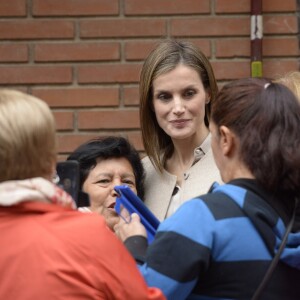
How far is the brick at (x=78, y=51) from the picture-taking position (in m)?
4.45

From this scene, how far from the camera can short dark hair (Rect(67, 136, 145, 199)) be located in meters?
3.31

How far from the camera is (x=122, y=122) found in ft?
14.6

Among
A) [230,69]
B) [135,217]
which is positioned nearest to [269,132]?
[135,217]

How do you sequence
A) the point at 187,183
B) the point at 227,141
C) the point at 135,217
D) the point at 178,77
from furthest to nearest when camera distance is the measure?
the point at 178,77 < the point at 187,183 < the point at 135,217 < the point at 227,141

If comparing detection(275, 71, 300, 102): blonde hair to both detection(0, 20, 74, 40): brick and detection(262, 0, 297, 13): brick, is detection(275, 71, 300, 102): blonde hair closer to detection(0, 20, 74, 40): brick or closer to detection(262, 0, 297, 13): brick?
detection(262, 0, 297, 13): brick

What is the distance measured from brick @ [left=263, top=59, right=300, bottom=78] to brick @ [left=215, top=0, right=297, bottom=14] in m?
0.26

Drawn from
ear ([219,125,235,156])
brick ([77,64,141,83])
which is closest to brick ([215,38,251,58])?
brick ([77,64,141,83])

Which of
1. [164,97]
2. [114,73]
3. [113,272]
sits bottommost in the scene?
[113,272]

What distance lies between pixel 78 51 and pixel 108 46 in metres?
0.16

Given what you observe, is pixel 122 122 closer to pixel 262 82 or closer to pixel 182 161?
pixel 182 161

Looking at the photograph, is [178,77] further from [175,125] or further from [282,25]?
[282,25]

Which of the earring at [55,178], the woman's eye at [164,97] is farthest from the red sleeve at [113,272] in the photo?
the woman's eye at [164,97]

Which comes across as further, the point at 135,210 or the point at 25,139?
the point at 135,210

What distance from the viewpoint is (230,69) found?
4449mm
